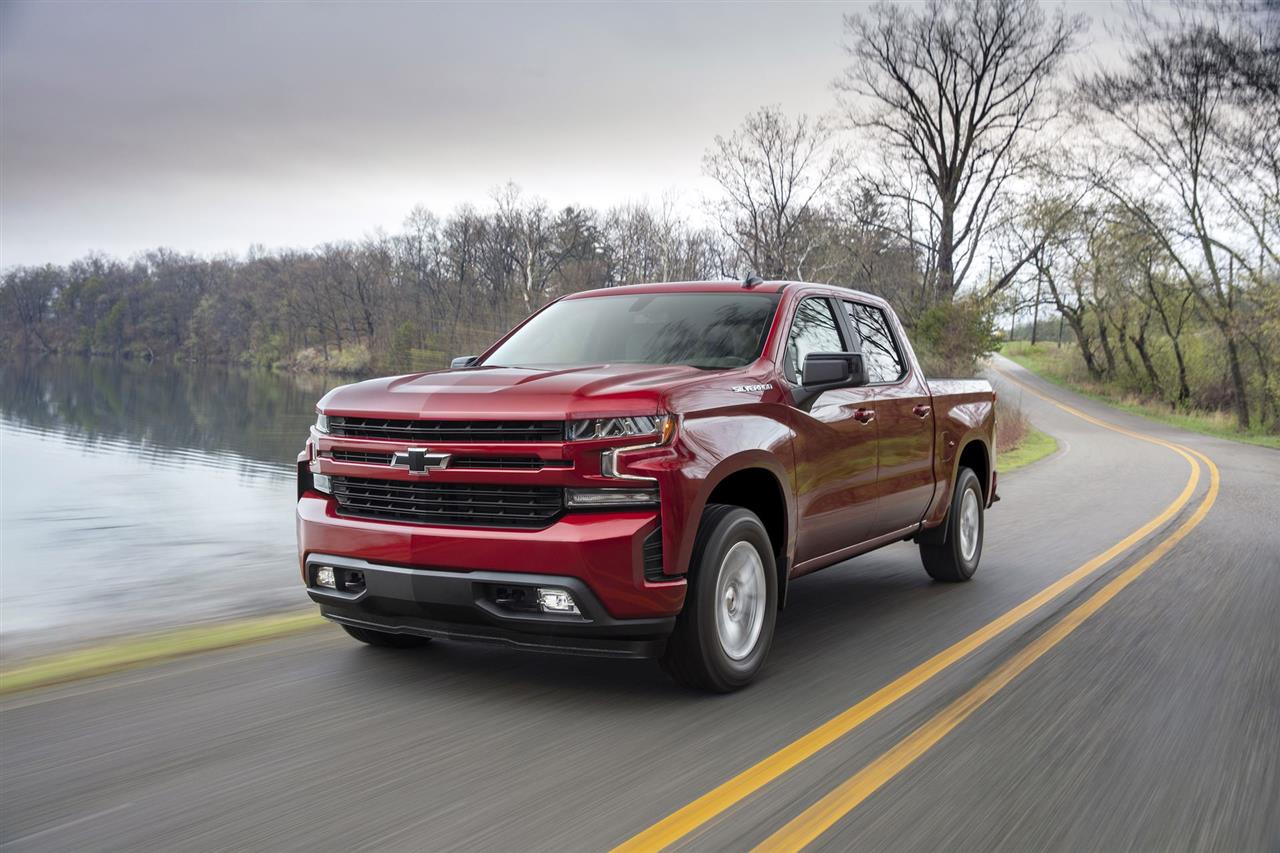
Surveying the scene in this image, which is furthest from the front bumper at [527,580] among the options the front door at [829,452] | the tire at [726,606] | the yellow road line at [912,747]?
the front door at [829,452]

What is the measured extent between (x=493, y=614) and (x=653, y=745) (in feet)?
2.78

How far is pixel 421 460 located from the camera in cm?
454

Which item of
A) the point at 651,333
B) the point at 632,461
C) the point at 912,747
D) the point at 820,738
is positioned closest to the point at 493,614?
the point at 632,461

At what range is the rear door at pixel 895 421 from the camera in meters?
6.41

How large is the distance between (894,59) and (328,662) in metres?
40.4

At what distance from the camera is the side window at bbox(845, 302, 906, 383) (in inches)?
261

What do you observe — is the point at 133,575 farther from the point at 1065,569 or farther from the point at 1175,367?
the point at 1175,367

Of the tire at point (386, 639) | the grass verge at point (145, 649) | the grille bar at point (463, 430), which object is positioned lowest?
the grass verge at point (145, 649)

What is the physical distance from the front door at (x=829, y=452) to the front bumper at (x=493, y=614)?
4.42 feet

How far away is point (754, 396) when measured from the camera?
509 cm

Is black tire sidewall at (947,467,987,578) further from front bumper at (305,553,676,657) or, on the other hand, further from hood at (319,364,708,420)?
front bumper at (305,553,676,657)

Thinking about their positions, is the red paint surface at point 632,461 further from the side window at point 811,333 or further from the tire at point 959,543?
the tire at point 959,543

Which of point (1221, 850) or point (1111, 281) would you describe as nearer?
point (1221, 850)

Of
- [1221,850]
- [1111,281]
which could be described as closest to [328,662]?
[1221,850]
